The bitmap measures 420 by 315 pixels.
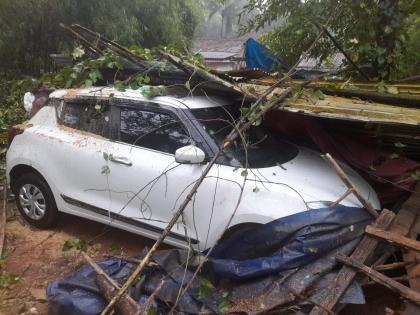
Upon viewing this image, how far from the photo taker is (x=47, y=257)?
461 cm

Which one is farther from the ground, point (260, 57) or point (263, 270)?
point (260, 57)

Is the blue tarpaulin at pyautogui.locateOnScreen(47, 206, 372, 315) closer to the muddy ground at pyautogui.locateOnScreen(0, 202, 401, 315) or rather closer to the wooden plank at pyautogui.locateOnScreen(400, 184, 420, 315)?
the wooden plank at pyautogui.locateOnScreen(400, 184, 420, 315)

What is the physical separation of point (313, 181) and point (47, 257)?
300cm

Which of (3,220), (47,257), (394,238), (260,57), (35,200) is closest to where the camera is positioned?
(394,238)

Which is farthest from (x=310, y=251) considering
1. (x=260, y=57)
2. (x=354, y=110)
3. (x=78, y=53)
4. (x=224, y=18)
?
(x=224, y=18)

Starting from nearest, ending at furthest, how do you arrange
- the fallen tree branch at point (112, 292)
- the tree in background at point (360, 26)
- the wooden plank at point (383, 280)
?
the wooden plank at point (383, 280) → the fallen tree branch at point (112, 292) → the tree in background at point (360, 26)

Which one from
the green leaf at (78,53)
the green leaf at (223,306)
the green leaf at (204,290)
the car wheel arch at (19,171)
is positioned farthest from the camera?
the green leaf at (78,53)

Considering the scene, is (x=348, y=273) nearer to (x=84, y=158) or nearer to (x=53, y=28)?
(x=84, y=158)

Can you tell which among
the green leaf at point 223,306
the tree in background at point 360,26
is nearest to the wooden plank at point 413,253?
the green leaf at point 223,306

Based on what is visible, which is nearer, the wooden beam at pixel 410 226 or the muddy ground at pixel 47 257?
the wooden beam at pixel 410 226

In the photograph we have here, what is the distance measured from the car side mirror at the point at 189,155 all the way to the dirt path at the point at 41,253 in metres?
1.39

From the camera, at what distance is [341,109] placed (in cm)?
393

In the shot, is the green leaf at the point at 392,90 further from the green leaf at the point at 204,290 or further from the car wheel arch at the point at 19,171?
the car wheel arch at the point at 19,171

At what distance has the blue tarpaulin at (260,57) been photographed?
8.55 meters
